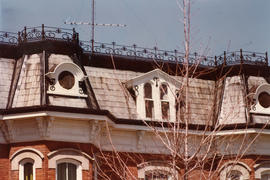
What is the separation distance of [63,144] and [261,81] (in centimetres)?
909

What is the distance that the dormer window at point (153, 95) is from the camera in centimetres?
2631

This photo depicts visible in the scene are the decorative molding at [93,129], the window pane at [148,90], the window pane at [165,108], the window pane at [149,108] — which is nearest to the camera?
the decorative molding at [93,129]

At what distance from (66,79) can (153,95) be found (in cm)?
374

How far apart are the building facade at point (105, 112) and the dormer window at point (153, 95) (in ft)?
0.12

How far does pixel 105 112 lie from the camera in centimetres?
2381

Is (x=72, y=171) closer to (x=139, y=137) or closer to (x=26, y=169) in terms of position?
(x=26, y=169)

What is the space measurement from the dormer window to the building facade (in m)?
0.04

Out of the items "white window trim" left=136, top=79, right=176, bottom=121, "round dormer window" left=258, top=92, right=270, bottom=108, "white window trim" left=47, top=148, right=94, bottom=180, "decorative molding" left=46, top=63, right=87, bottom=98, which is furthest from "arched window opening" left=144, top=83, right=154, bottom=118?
"round dormer window" left=258, top=92, right=270, bottom=108

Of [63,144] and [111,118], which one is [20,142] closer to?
[63,144]

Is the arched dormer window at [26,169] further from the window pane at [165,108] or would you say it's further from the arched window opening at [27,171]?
the window pane at [165,108]

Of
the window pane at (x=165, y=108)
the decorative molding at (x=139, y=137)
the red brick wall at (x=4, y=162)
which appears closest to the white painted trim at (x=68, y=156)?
the red brick wall at (x=4, y=162)

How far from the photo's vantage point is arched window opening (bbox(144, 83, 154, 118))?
2633cm

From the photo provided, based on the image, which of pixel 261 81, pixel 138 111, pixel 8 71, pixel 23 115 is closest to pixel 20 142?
pixel 23 115

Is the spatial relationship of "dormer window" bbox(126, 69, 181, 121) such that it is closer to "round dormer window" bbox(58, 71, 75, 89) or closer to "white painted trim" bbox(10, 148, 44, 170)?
"round dormer window" bbox(58, 71, 75, 89)
